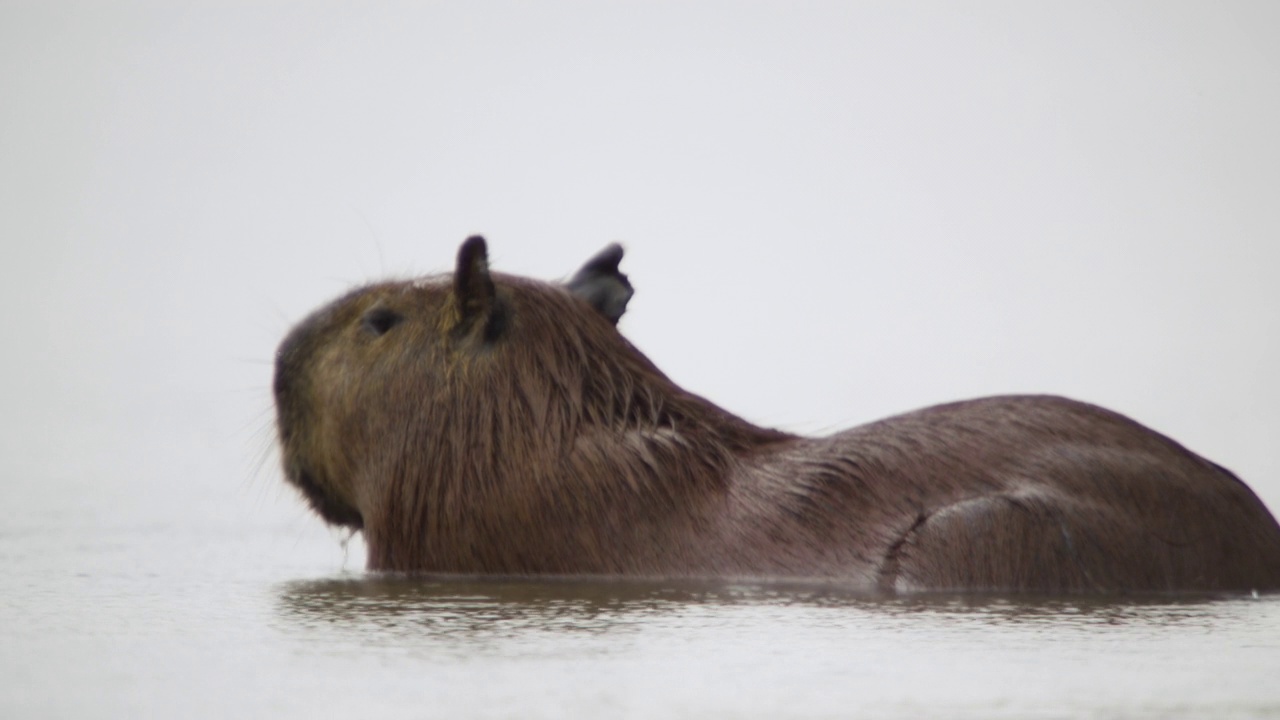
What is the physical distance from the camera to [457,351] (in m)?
4.04

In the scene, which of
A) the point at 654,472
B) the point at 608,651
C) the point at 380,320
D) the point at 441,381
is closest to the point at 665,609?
the point at 608,651

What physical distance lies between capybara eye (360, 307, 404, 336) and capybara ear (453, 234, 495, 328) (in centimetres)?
21

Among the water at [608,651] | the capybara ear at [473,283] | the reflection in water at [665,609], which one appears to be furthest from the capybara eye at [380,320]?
the reflection in water at [665,609]

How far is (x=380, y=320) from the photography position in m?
4.14

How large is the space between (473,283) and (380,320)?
306mm

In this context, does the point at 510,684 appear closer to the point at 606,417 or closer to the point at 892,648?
the point at 892,648

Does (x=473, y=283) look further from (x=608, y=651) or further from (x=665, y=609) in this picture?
(x=608, y=651)

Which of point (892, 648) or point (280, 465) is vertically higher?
point (280, 465)

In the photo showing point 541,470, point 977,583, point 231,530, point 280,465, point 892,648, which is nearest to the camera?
point 892,648

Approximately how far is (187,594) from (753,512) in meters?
1.27

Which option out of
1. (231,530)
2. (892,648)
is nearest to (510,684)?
(892,648)

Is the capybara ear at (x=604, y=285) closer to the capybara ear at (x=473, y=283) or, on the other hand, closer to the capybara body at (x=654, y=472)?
the capybara body at (x=654, y=472)

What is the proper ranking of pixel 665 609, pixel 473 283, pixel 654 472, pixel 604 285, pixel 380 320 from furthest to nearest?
pixel 604 285
pixel 380 320
pixel 473 283
pixel 654 472
pixel 665 609

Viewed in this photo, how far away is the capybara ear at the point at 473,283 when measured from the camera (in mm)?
3910
